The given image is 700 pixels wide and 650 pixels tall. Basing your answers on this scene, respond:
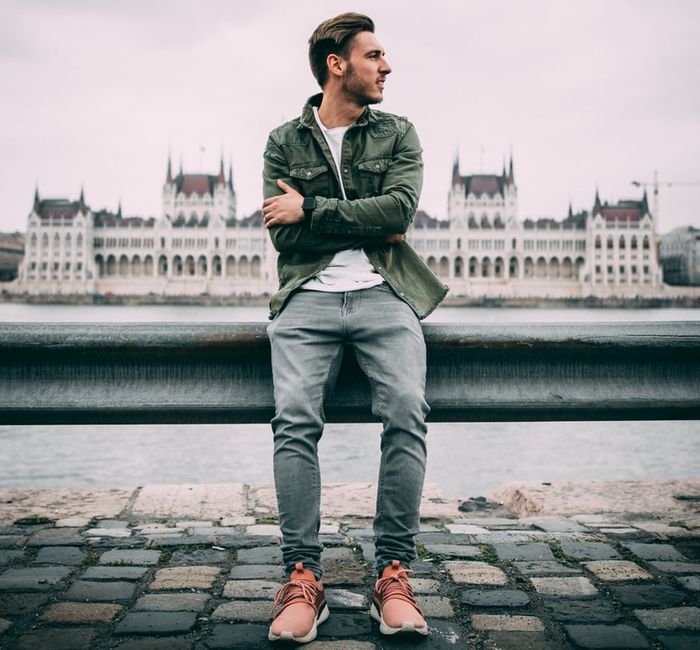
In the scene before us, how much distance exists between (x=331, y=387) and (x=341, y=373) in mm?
129

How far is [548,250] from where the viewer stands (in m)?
75.9

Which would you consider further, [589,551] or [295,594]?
[589,551]

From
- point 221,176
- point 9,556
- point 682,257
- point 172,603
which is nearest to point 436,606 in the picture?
point 172,603

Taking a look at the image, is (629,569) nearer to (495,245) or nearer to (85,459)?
(85,459)

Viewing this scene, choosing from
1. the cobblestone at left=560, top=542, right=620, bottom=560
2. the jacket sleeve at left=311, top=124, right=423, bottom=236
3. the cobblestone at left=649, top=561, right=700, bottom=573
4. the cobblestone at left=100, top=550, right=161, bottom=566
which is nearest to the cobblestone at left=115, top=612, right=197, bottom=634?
the cobblestone at left=100, top=550, right=161, bottom=566

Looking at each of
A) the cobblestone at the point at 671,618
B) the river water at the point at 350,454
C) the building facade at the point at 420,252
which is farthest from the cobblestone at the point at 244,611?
the building facade at the point at 420,252

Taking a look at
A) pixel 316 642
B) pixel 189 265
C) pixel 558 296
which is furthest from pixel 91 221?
pixel 316 642

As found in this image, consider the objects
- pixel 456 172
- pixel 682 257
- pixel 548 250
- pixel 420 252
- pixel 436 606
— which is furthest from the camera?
pixel 682 257

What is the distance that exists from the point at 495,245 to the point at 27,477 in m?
72.3

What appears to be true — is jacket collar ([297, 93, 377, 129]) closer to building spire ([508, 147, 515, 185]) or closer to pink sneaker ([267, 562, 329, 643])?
pink sneaker ([267, 562, 329, 643])

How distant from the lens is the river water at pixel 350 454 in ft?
18.6

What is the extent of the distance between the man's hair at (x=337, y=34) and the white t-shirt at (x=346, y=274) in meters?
0.22

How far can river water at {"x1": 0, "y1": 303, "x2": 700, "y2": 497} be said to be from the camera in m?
5.66

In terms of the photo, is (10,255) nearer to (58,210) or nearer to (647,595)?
(58,210)
